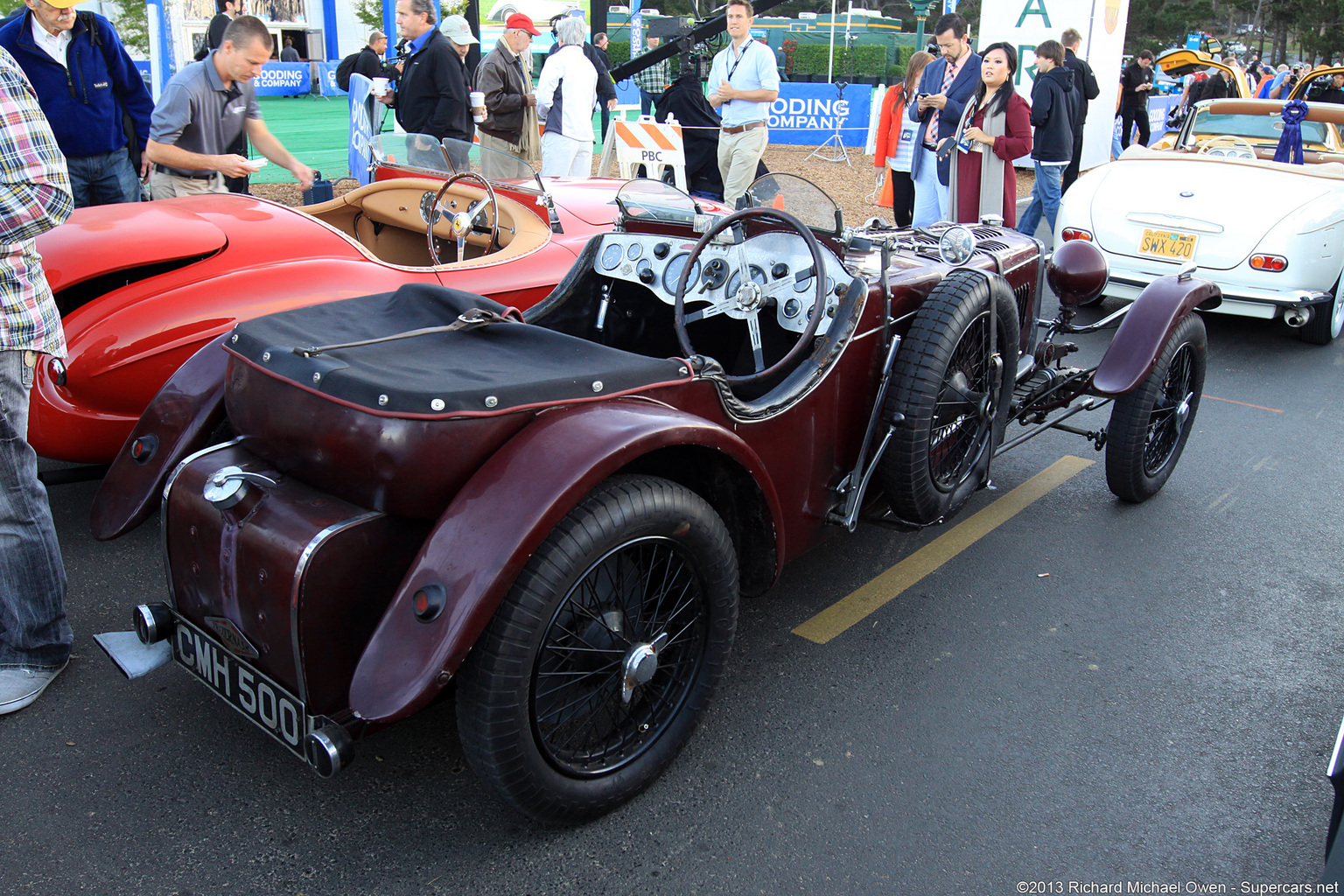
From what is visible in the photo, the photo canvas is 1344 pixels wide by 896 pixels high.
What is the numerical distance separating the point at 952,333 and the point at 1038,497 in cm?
155

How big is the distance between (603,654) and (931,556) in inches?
72.4

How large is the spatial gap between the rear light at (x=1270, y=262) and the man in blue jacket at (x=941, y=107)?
7.78ft

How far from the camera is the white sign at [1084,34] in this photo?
40.3ft

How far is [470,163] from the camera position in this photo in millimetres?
4988

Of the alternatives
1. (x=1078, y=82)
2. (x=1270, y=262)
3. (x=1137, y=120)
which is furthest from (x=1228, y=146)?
(x=1137, y=120)

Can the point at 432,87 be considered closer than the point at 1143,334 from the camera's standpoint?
No

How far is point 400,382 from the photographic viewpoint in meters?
1.98

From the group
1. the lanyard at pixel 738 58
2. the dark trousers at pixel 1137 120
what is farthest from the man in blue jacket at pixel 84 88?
the dark trousers at pixel 1137 120

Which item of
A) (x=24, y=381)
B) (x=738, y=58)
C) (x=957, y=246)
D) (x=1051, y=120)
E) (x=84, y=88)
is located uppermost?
(x=738, y=58)

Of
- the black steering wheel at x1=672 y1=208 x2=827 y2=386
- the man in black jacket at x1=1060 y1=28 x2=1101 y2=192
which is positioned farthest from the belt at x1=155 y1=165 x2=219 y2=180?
the man in black jacket at x1=1060 y1=28 x2=1101 y2=192

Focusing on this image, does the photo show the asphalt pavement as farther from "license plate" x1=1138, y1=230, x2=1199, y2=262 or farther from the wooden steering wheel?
the wooden steering wheel

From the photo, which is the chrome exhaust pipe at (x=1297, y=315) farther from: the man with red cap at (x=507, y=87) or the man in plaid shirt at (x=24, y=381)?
the man in plaid shirt at (x=24, y=381)

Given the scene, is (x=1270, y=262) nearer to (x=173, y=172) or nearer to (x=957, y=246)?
(x=957, y=246)

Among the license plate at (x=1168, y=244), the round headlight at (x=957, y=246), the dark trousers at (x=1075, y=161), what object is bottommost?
the license plate at (x=1168, y=244)
